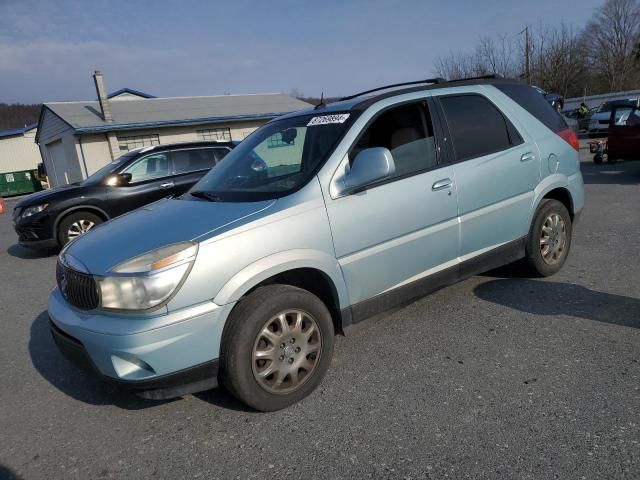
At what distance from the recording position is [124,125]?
22.4m

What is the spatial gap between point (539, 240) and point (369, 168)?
2.25 meters

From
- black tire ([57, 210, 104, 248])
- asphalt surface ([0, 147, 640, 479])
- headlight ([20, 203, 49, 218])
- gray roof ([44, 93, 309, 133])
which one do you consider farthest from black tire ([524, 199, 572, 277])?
gray roof ([44, 93, 309, 133])

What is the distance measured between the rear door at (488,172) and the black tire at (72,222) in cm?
622

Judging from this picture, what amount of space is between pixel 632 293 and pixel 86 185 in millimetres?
7694

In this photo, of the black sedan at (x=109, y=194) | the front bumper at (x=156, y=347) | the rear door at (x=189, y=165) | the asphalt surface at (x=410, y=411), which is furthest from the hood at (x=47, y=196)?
the front bumper at (x=156, y=347)

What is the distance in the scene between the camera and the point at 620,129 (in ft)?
36.0

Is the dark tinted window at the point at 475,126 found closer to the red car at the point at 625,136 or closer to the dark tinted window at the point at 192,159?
the dark tinted window at the point at 192,159

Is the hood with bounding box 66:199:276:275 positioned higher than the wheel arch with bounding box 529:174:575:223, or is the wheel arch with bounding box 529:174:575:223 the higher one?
the hood with bounding box 66:199:276:275

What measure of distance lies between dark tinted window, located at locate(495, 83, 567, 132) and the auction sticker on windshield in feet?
5.81

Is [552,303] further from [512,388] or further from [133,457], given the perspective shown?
[133,457]

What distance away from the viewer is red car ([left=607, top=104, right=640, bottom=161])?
35.1 feet

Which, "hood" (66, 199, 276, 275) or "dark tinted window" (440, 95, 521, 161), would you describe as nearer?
"hood" (66, 199, 276, 275)

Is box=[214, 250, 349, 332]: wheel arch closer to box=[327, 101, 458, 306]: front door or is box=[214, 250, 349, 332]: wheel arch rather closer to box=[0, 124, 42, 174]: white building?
box=[327, 101, 458, 306]: front door

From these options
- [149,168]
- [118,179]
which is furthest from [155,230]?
[149,168]
